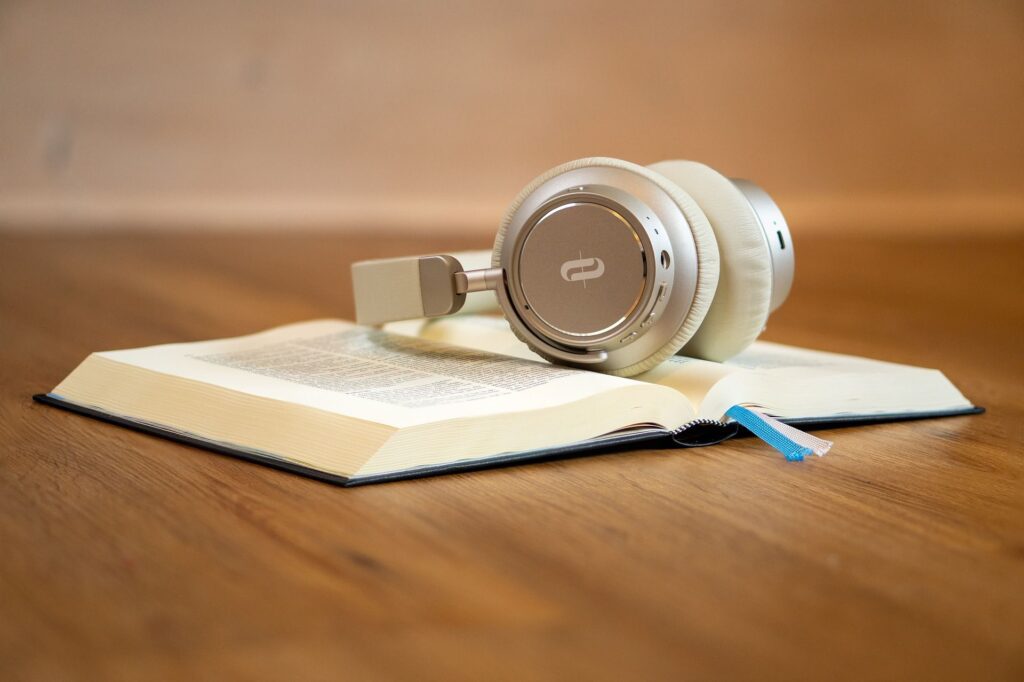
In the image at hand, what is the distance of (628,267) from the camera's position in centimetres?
101

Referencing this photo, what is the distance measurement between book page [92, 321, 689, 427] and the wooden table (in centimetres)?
6

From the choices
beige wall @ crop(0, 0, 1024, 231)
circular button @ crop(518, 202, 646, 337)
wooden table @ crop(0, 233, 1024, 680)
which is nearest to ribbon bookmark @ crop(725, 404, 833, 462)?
wooden table @ crop(0, 233, 1024, 680)

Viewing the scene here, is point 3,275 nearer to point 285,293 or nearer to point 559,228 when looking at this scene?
point 285,293

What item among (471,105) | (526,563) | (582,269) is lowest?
(526,563)

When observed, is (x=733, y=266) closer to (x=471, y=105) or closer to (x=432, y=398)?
(x=432, y=398)

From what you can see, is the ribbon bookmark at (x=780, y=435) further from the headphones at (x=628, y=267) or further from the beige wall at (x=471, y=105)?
the beige wall at (x=471, y=105)

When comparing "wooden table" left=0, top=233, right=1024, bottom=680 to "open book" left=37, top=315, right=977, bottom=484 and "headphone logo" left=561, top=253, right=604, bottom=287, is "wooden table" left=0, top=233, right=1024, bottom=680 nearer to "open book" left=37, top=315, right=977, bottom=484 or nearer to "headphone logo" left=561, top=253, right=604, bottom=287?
"open book" left=37, top=315, right=977, bottom=484

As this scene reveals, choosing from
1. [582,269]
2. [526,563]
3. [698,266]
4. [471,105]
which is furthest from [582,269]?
[471,105]

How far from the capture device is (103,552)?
2.31 feet

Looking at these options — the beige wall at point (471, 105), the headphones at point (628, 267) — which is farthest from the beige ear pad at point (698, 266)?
the beige wall at point (471, 105)

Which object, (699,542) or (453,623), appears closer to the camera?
(453,623)

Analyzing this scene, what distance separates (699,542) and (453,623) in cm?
21

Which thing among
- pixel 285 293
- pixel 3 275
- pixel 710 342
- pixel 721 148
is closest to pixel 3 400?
pixel 710 342

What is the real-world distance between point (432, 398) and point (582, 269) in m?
0.20
